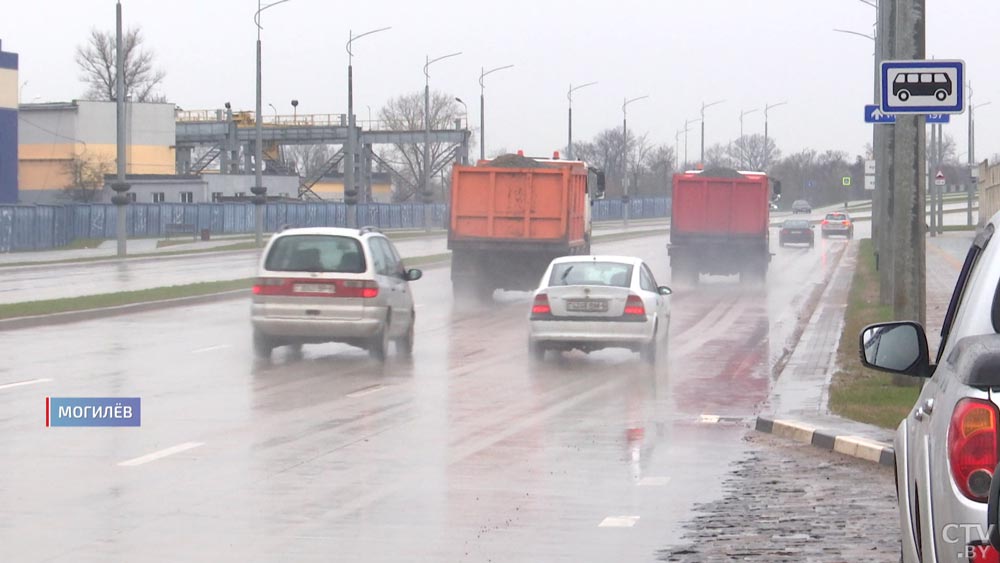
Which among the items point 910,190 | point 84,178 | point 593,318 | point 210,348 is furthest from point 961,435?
point 84,178

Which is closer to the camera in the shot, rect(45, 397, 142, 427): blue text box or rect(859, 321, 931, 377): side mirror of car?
rect(859, 321, 931, 377): side mirror of car

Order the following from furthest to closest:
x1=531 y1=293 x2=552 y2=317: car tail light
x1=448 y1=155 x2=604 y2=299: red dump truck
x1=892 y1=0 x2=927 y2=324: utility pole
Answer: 1. x1=448 y1=155 x2=604 y2=299: red dump truck
2. x1=531 y1=293 x2=552 y2=317: car tail light
3. x1=892 y1=0 x2=927 y2=324: utility pole

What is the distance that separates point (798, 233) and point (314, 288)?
5267 cm

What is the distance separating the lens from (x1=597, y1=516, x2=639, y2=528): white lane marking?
30.1 feet

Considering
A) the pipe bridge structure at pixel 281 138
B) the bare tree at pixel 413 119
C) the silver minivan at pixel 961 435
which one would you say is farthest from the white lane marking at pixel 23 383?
the bare tree at pixel 413 119

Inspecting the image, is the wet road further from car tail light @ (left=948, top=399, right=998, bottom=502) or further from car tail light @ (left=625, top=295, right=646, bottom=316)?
car tail light @ (left=948, top=399, right=998, bottom=502)

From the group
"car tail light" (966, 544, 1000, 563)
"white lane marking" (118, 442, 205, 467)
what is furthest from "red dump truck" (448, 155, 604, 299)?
"car tail light" (966, 544, 1000, 563)

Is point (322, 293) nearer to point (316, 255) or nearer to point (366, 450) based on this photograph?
point (316, 255)

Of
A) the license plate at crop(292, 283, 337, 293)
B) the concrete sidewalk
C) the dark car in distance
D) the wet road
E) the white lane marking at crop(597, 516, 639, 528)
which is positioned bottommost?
the white lane marking at crop(597, 516, 639, 528)

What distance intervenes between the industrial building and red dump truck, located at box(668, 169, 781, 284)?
138 ft

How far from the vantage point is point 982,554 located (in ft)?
12.6

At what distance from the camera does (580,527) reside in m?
9.11

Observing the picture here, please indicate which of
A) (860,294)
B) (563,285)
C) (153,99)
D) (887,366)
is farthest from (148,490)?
(153,99)

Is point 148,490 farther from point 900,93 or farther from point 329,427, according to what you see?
point 900,93
